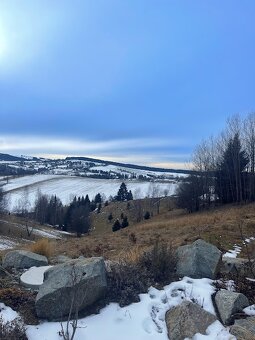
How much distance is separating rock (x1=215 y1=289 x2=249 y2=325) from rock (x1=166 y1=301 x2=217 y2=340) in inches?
7.5

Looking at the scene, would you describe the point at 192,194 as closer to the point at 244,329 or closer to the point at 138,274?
the point at 138,274

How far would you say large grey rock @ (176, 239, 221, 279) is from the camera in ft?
23.1

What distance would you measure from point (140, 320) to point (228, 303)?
1400 mm

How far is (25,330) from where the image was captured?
5.14 metres

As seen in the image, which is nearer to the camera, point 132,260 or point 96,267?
point 96,267

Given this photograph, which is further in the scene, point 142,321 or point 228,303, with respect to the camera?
point 228,303

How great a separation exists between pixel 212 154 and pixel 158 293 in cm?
5045

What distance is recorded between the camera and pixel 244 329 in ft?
16.4

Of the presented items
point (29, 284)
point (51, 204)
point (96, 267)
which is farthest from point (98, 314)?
point (51, 204)

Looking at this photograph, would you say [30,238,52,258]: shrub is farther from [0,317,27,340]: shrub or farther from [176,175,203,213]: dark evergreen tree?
[176,175,203,213]: dark evergreen tree

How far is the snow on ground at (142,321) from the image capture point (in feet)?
17.0

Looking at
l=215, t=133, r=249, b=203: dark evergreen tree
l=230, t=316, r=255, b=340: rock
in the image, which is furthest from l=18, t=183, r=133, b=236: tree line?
l=230, t=316, r=255, b=340: rock

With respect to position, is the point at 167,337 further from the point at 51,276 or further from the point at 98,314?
the point at 51,276

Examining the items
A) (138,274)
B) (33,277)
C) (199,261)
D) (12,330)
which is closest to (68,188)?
(33,277)
